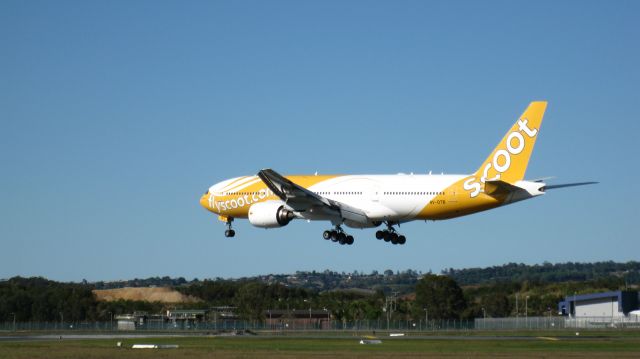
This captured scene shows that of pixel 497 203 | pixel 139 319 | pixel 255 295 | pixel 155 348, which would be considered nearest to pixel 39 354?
pixel 155 348

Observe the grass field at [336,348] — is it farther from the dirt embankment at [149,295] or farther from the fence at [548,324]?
the dirt embankment at [149,295]

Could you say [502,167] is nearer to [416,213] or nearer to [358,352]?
[416,213]

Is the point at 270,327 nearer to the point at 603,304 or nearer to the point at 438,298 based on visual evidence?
the point at 438,298

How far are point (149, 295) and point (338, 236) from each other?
283ft

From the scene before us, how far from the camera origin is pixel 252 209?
68.0m

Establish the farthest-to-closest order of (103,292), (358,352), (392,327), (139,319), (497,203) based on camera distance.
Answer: (103,292), (139,319), (392,327), (497,203), (358,352)

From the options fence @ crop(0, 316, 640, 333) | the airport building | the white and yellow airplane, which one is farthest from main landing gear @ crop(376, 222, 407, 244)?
the airport building

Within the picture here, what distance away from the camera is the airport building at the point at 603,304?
10412cm

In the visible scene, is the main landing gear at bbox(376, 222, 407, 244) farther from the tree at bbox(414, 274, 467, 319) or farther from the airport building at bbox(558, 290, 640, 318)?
the tree at bbox(414, 274, 467, 319)

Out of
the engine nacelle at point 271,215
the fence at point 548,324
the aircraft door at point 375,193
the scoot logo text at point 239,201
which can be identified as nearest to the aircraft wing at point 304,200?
the engine nacelle at point 271,215

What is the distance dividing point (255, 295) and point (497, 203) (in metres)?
70.6

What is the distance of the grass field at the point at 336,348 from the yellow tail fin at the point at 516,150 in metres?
9.51

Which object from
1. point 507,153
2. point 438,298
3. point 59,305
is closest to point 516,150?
point 507,153

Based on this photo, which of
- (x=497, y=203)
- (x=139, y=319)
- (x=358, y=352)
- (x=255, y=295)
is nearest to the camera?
(x=358, y=352)
